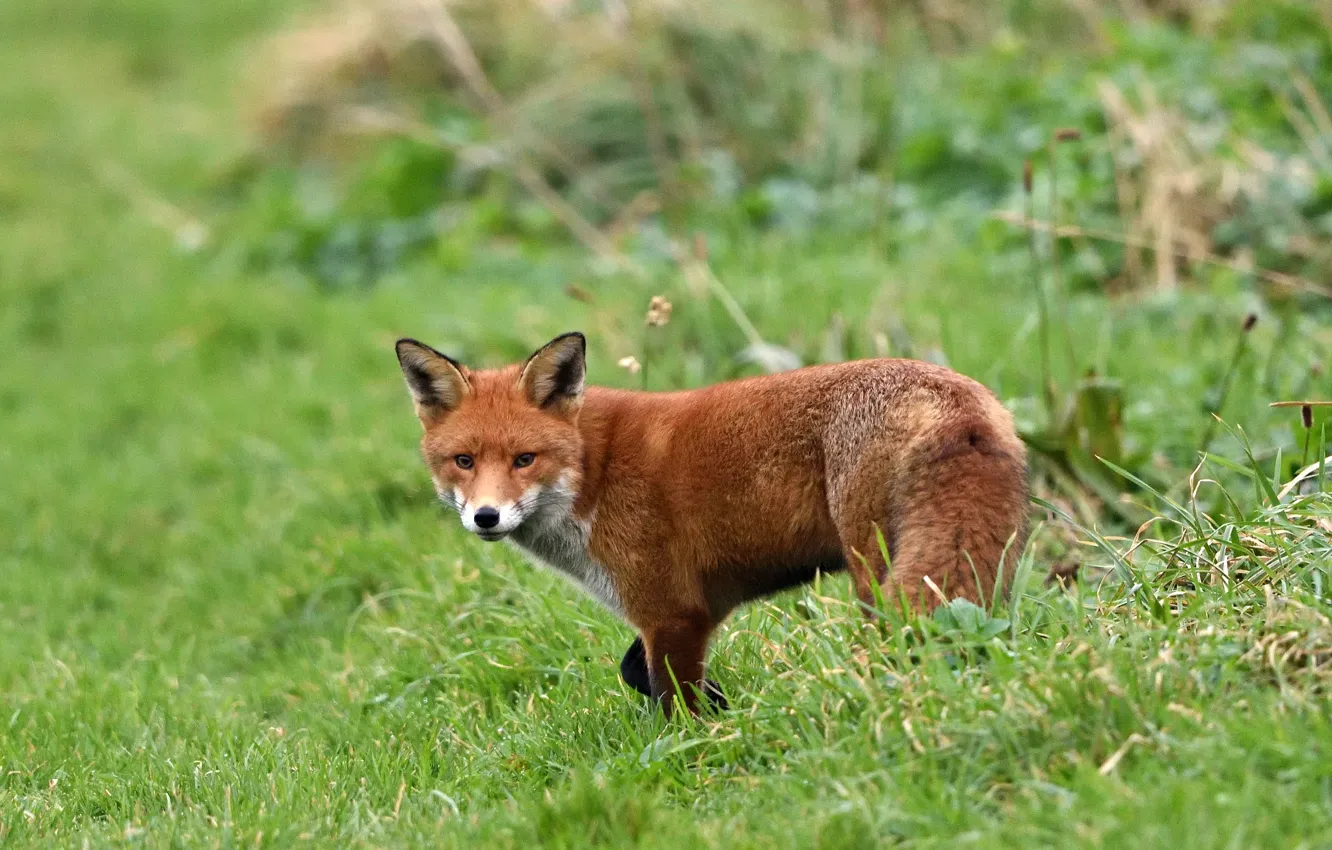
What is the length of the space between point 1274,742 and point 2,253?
454 inches

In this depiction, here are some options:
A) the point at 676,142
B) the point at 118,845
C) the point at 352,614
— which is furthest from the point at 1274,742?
the point at 676,142

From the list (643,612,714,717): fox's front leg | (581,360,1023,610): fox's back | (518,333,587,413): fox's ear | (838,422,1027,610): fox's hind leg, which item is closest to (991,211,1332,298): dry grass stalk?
(581,360,1023,610): fox's back

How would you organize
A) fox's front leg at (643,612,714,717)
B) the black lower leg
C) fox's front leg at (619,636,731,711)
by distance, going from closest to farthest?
fox's front leg at (643,612,714,717)
fox's front leg at (619,636,731,711)
the black lower leg

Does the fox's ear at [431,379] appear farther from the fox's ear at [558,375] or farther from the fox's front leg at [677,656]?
the fox's front leg at [677,656]

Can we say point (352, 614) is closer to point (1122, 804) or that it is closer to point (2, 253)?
point (1122, 804)

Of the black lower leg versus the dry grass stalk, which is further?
the dry grass stalk

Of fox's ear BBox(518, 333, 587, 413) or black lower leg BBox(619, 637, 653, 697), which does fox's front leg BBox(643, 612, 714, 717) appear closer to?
black lower leg BBox(619, 637, 653, 697)

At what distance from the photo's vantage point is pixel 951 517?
13.0ft

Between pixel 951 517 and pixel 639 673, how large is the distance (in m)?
1.36

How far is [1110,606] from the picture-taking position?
4.29m

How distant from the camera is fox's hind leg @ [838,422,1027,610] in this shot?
392 centimetres

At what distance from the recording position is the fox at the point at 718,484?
158 inches

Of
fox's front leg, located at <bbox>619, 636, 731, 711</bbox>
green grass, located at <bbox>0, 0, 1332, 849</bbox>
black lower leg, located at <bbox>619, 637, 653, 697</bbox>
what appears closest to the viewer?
green grass, located at <bbox>0, 0, 1332, 849</bbox>

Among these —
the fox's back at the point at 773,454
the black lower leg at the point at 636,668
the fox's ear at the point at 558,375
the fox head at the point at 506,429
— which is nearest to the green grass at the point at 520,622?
the black lower leg at the point at 636,668
